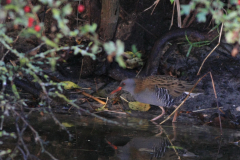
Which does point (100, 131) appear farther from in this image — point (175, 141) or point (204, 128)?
point (204, 128)

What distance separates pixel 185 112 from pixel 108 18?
2078 millimetres

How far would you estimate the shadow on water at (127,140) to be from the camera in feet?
12.1

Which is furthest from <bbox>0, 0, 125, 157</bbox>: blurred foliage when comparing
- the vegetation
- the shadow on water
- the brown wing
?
the brown wing

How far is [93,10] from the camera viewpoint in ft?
18.0

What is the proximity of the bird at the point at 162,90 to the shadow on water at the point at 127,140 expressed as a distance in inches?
17.3

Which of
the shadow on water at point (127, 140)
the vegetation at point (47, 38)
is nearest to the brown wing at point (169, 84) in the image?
the shadow on water at point (127, 140)

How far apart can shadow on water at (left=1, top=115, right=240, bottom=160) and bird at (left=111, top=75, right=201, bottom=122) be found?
44 cm

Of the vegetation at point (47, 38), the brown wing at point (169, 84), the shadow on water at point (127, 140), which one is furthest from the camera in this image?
the brown wing at point (169, 84)

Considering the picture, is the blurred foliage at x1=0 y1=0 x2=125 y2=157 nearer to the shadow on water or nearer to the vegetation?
the vegetation

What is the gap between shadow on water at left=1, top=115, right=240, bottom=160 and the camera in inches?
145

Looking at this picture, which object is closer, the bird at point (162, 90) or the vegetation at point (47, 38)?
the vegetation at point (47, 38)

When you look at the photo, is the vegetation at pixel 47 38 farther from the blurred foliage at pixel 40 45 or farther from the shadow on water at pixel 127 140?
the shadow on water at pixel 127 140

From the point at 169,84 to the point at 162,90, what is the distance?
0.15 metres

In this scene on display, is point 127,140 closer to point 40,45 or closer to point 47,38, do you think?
point 40,45
